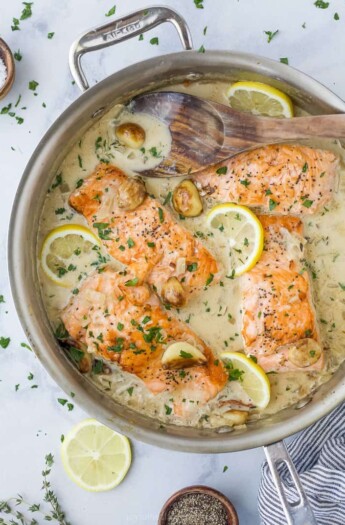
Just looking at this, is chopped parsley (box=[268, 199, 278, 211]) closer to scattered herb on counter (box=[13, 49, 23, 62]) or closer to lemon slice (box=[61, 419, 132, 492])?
lemon slice (box=[61, 419, 132, 492])

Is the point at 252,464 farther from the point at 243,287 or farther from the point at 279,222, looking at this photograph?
the point at 279,222

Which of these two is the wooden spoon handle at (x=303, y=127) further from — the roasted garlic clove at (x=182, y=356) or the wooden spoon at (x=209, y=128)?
the roasted garlic clove at (x=182, y=356)

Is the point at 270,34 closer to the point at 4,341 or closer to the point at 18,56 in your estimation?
the point at 18,56

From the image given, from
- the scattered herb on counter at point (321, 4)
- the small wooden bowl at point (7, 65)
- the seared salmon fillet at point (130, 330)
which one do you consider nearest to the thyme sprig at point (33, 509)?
the seared salmon fillet at point (130, 330)

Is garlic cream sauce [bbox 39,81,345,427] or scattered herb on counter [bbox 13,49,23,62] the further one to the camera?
scattered herb on counter [bbox 13,49,23,62]

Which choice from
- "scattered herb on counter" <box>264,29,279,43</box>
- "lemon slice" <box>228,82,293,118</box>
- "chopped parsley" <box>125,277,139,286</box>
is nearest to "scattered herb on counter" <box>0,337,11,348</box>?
"chopped parsley" <box>125,277,139,286</box>
